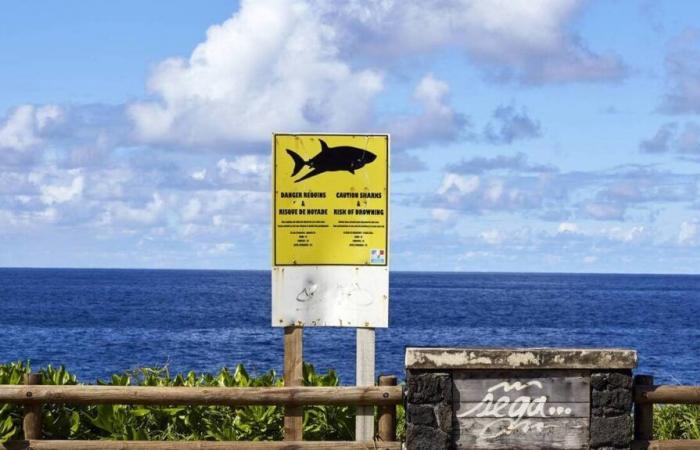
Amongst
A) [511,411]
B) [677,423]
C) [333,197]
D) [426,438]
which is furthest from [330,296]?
[677,423]

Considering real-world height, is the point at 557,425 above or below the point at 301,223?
below

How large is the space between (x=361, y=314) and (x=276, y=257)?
1011 mm

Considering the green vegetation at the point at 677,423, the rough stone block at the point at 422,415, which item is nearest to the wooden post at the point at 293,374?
the rough stone block at the point at 422,415

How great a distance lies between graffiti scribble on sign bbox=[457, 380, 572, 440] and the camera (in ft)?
30.0

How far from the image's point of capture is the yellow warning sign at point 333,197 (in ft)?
32.1

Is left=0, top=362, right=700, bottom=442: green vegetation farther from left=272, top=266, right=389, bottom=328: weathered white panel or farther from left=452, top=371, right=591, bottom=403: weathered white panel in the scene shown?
left=452, top=371, right=591, bottom=403: weathered white panel

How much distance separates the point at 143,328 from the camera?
8169cm

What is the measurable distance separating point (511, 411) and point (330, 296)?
2.07 meters

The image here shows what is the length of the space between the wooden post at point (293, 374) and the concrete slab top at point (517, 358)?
4.00 feet

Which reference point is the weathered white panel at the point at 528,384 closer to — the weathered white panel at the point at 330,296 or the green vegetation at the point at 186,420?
the weathered white panel at the point at 330,296

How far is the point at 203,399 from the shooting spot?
30.2 ft

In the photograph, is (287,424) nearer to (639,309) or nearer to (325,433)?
(325,433)

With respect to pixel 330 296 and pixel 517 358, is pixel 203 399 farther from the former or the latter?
pixel 517 358

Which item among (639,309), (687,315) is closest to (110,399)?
(687,315)
